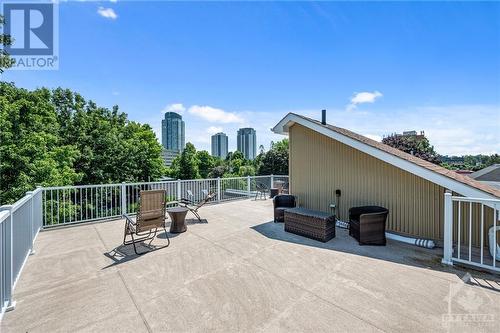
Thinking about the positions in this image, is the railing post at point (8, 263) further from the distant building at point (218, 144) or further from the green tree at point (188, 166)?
the distant building at point (218, 144)

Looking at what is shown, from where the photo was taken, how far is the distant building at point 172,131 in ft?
251

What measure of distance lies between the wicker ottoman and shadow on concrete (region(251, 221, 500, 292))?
11 centimetres

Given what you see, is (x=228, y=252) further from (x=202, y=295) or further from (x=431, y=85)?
(x=431, y=85)

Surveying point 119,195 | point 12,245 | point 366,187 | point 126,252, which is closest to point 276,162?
point 366,187

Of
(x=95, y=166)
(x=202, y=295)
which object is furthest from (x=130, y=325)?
(x=95, y=166)

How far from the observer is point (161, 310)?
2420mm

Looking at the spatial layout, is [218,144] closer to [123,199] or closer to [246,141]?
[246,141]

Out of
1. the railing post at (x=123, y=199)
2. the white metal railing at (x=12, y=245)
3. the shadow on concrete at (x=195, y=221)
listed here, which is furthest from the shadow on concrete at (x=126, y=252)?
the railing post at (x=123, y=199)

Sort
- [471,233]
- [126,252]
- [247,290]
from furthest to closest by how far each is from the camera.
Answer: [471,233] → [126,252] → [247,290]

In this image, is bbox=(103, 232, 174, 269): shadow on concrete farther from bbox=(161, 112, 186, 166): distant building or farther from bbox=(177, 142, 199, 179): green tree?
bbox=(161, 112, 186, 166): distant building

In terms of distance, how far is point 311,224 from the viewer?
15.8 feet

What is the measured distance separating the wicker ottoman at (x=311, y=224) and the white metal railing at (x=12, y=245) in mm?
4470

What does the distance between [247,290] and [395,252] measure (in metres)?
2.96

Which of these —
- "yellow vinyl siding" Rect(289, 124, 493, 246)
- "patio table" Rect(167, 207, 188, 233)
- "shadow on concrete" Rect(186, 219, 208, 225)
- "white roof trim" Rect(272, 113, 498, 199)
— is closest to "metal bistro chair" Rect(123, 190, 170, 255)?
"patio table" Rect(167, 207, 188, 233)
